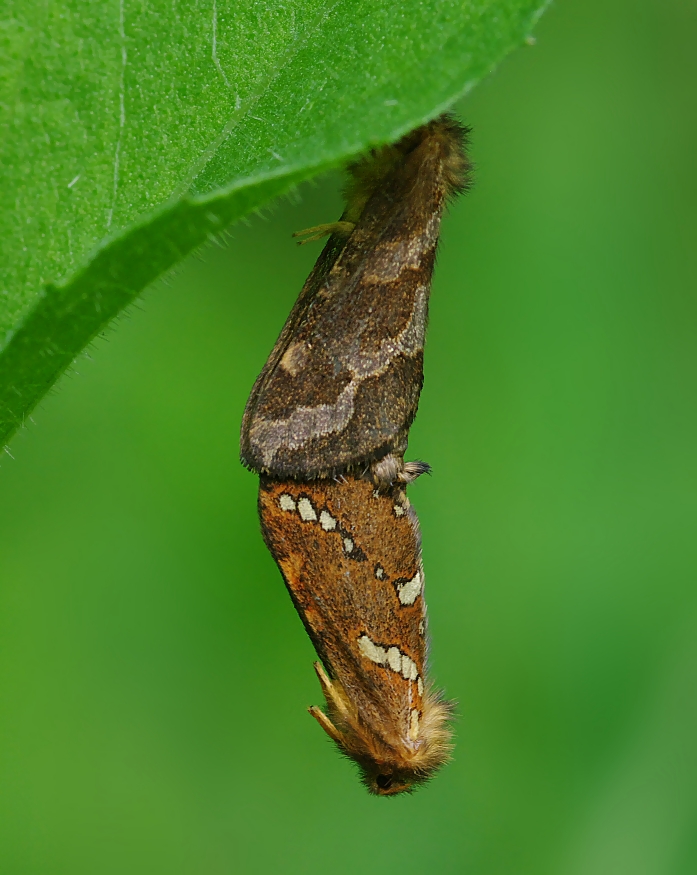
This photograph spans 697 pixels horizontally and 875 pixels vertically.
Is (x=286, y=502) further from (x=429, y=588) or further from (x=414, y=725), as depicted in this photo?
(x=429, y=588)

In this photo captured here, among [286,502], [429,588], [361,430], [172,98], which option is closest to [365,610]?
[286,502]

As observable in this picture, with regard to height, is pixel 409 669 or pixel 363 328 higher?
pixel 363 328

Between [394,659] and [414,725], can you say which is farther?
[414,725]

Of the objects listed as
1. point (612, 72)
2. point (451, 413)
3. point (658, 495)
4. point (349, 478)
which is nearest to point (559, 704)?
point (658, 495)

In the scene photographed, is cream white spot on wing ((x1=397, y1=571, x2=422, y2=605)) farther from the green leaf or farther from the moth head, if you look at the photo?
the green leaf

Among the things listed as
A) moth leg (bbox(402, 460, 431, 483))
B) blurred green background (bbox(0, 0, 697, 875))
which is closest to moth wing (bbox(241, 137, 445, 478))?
moth leg (bbox(402, 460, 431, 483))

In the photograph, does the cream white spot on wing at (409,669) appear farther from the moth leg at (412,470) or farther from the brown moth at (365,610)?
the moth leg at (412,470)

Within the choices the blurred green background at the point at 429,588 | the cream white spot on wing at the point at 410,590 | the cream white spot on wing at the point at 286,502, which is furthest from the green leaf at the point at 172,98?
the blurred green background at the point at 429,588
